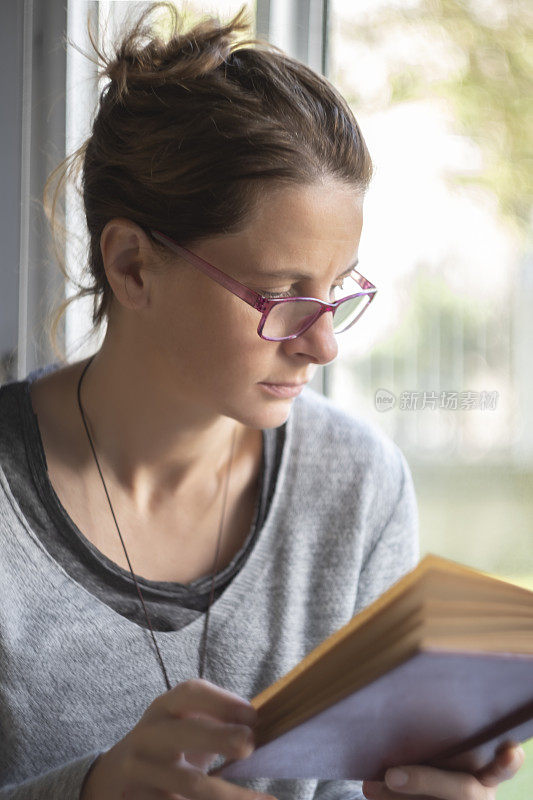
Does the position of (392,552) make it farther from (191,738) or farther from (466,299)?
(191,738)

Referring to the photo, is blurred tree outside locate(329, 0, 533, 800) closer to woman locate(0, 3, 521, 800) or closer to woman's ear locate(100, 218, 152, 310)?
woman locate(0, 3, 521, 800)

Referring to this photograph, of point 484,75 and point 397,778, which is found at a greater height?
point 484,75

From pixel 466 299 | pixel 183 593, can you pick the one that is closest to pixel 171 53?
pixel 466 299

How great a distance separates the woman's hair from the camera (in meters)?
0.84

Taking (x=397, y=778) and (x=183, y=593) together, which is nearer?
(x=397, y=778)

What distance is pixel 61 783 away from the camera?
2.53ft

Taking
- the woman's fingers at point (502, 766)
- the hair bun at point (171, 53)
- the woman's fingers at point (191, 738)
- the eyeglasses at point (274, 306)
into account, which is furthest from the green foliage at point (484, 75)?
the woman's fingers at point (191, 738)

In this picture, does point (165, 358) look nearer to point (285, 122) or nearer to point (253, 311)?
point (253, 311)

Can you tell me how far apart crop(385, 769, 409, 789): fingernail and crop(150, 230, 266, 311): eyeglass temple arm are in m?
0.45

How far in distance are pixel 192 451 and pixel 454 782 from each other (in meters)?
0.51

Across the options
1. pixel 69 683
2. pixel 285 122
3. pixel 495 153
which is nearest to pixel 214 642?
pixel 69 683

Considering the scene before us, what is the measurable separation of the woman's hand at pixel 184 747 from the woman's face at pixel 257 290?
33cm

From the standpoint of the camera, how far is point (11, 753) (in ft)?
3.03

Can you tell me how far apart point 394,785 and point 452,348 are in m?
0.68
